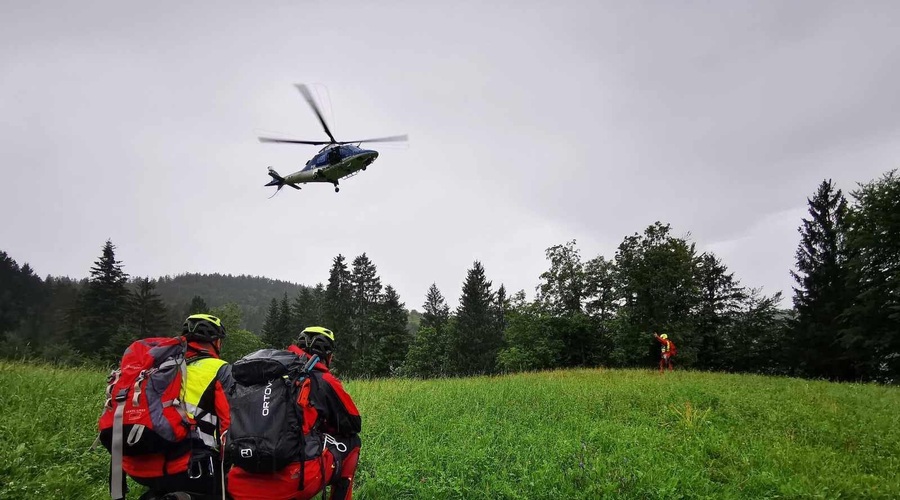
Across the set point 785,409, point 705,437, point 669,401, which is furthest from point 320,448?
point 785,409

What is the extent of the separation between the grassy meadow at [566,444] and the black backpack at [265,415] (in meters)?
2.59

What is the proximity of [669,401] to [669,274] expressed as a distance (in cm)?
2517

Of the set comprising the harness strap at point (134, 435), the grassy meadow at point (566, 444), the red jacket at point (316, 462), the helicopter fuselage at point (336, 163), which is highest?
the helicopter fuselage at point (336, 163)

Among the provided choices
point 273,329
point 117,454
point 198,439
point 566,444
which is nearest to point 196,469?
point 198,439

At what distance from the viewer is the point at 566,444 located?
6.64 m

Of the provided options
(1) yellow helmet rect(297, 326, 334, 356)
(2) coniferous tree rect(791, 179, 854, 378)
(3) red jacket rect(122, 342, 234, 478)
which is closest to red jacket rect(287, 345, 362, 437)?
(1) yellow helmet rect(297, 326, 334, 356)

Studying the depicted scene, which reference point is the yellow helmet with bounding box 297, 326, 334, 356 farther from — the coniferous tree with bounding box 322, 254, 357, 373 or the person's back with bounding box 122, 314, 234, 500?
the coniferous tree with bounding box 322, 254, 357, 373

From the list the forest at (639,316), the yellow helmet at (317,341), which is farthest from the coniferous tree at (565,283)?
the yellow helmet at (317,341)

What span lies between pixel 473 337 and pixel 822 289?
30.5 m

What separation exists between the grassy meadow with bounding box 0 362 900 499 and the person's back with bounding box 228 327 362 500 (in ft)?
5.75

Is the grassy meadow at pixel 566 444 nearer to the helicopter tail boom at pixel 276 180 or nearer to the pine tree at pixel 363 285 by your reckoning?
the helicopter tail boom at pixel 276 180

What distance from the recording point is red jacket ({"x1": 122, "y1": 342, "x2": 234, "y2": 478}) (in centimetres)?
300

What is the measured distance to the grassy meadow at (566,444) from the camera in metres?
5.35

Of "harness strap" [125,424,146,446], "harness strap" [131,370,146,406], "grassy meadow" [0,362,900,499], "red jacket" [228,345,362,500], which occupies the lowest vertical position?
"grassy meadow" [0,362,900,499]
